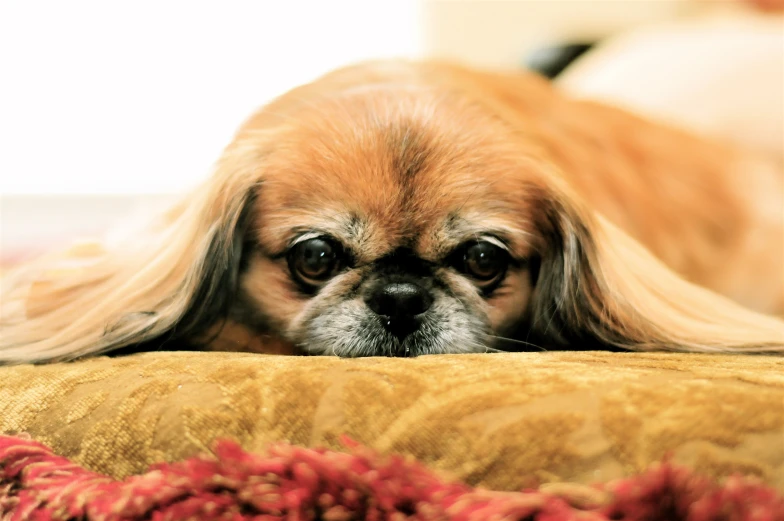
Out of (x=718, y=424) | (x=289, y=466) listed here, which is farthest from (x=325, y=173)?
(x=718, y=424)

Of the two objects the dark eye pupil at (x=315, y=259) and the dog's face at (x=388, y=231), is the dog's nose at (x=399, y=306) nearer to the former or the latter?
the dog's face at (x=388, y=231)

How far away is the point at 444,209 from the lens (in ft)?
5.01

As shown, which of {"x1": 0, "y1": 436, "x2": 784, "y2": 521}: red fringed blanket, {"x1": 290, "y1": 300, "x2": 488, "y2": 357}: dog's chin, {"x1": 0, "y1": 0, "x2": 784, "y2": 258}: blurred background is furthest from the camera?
{"x1": 0, "y1": 0, "x2": 784, "y2": 258}: blurred background

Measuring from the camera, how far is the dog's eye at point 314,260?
1.55m

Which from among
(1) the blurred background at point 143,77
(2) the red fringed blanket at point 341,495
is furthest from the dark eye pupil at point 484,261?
(1) the blurred background at point 143,77

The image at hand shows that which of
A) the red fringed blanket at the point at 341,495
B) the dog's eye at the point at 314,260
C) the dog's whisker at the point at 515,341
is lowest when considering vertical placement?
the dog's whisker at the point at 515,341

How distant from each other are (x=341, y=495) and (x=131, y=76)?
334 cm

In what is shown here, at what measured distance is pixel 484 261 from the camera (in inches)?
63.4

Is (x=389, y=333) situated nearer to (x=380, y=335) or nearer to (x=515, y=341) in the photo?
(x=380, y=335)

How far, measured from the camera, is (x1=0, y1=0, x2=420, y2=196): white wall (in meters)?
3.59

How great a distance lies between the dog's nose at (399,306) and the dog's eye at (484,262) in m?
0.16

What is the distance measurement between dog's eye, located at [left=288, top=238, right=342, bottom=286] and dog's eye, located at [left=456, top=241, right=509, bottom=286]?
0.95 feet

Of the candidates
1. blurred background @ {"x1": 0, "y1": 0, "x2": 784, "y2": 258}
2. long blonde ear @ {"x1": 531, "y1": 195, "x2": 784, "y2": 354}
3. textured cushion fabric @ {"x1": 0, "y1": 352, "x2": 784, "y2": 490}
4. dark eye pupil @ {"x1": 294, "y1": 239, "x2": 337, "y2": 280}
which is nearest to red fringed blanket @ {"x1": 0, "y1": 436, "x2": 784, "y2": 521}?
textured cushion fabric @ {"x1": 0, "y1": 352, "x2": 784, "y2": 490}

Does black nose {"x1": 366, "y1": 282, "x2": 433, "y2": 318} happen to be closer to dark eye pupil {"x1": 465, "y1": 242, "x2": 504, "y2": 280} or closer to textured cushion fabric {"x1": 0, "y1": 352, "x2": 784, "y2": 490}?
dark eye pupil {"x1": 465, "y1": 242, "x2": 504, "y2": 280}
